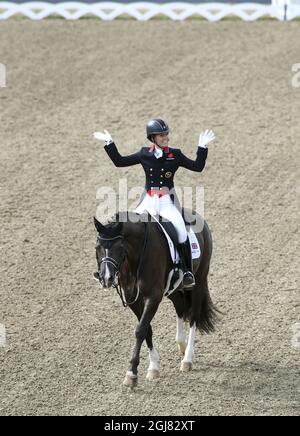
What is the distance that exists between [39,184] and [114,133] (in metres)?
2.39

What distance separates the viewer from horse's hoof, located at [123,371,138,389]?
9211 mm

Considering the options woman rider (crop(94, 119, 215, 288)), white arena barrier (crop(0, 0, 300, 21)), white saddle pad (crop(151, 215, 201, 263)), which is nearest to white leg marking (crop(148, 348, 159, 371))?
woman rider (crop(94, 119, 215, 288))

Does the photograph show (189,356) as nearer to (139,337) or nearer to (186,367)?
(186,367)

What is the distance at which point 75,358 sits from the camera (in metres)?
10.3

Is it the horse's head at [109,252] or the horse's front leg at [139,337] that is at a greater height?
the horse's head at [109,252]

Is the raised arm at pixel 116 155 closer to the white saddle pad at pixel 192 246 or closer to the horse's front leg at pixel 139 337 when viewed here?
the white saddle pad at pixel 192 246

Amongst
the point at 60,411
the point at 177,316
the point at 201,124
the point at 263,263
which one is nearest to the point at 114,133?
the point at 201,124

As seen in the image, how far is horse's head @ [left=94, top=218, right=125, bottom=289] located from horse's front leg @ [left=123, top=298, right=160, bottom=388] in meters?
0.62

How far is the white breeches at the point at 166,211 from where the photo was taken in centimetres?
982

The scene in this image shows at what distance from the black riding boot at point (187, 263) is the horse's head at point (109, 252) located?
106cm

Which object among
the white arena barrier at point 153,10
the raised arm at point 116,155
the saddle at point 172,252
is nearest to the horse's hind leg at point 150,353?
the saddle at point 172,252

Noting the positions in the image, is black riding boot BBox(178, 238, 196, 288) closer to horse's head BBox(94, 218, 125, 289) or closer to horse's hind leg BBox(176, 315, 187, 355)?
horse's hind leg BBox(176, 315, 187, 355)

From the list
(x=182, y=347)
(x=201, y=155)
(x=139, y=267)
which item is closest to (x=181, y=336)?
(x=182, y=347)

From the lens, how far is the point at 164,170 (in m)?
9.84
